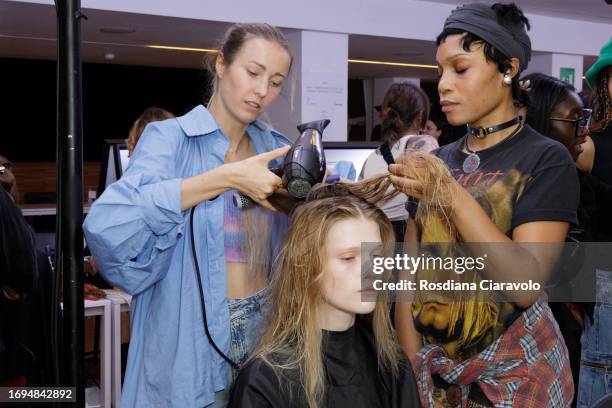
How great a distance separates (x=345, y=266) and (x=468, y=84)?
0.42 meters

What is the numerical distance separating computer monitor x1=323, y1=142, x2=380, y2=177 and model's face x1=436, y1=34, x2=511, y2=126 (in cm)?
195

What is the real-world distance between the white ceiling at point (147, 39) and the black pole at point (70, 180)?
326cm

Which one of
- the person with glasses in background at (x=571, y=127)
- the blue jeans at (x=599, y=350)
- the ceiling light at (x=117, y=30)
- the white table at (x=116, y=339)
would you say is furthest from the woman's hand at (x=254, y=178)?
the ceiling light at (x=117, y=30)

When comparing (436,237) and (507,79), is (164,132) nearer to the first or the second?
(436,237)

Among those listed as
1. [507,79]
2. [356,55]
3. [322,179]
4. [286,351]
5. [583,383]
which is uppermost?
[356,55]

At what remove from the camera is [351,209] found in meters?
1.38

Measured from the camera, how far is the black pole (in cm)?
109

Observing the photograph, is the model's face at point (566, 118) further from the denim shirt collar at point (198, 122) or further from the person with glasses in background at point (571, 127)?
the denim shirt collar at point (198, 122)

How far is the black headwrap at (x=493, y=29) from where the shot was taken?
129 centimetres

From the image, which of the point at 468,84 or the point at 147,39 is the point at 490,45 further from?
the point at 147,39

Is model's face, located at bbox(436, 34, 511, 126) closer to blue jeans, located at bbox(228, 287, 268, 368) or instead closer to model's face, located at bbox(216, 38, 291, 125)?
model's face, located at bbox(216, 38, 291, 125)

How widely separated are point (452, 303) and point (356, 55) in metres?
6.62

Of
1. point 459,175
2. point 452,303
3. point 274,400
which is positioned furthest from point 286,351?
point 459,175

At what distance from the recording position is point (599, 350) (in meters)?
1.79
